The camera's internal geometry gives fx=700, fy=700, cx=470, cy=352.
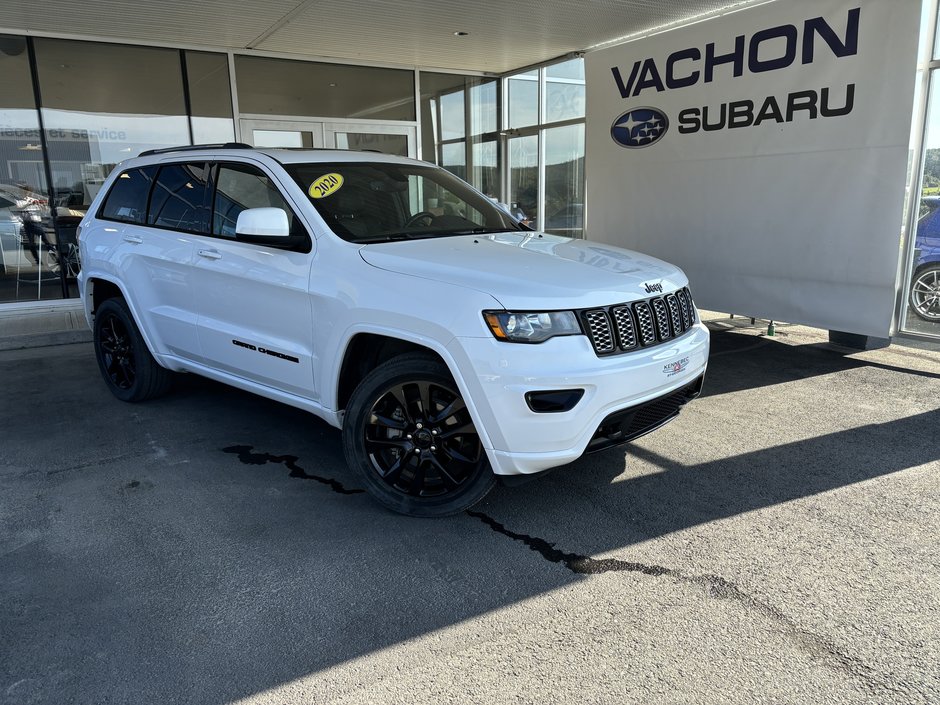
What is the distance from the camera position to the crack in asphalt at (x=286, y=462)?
13.5 ft

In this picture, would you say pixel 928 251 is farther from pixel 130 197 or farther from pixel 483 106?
pixel 483 106

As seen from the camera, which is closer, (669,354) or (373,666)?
(373,666)

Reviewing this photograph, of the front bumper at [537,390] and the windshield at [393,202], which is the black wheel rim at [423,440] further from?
the windshield at [393,202]

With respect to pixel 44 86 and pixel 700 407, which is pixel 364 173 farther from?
pixel 44 86

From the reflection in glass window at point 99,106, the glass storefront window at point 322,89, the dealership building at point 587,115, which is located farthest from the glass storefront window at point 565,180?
the reflection in glass window at point 99,106

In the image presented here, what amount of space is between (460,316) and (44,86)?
28.1 feet

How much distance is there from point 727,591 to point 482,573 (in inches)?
41.9

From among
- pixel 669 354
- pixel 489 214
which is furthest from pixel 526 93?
pixel 669 354

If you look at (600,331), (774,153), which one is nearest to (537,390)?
(600,331)

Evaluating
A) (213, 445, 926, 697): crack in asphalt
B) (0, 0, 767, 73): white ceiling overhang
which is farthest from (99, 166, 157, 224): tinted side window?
(0, 0, 767, 73): white ceiling overhang

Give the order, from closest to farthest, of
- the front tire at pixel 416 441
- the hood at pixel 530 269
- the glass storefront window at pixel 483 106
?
1. the hood at pixel 530 269
2. the front tire at pixel 416 441
3. the glass storefront window at pixel 483 106

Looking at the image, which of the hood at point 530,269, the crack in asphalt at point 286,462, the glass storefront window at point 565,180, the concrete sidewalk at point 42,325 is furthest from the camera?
the glass storefront window at point 565,180

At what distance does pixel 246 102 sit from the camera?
33.8 ft

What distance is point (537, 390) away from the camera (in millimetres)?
3121
